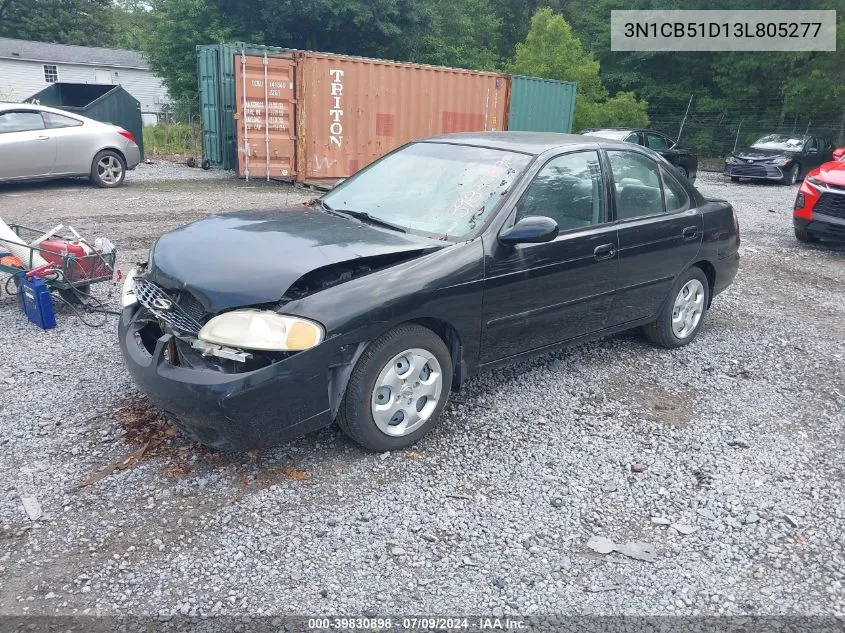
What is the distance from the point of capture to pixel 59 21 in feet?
160

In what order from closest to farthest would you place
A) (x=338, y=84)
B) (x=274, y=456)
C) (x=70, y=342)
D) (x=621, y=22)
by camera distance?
(x=274, y=456) → (x=70, y=342) → (x=338, y=84) → (x=621, y=22)

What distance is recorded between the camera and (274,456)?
3.62 meters

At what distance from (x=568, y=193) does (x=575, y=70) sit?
27522 millimetres

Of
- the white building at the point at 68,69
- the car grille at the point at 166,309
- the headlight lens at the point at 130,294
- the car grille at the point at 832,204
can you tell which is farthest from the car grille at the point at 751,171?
the white building at the point at 68,69

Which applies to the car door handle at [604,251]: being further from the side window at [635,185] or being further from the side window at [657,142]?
the side window at [657,142]

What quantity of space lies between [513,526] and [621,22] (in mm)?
34902

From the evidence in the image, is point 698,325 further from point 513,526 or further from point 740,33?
point 740,33

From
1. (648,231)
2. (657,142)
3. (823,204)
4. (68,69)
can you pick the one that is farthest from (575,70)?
(68,69)

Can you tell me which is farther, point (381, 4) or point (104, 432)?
point (381, 4)

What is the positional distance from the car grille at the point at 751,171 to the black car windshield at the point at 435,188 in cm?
1773

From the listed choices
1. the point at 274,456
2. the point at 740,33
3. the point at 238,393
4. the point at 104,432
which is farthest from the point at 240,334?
the point at 740,33

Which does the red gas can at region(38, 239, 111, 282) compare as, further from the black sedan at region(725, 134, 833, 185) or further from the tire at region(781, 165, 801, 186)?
the tire at region(781, 165, 801, 186)

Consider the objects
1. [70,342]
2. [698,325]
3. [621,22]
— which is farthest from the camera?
[621,22]

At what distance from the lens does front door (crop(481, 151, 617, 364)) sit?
13.2 feet
